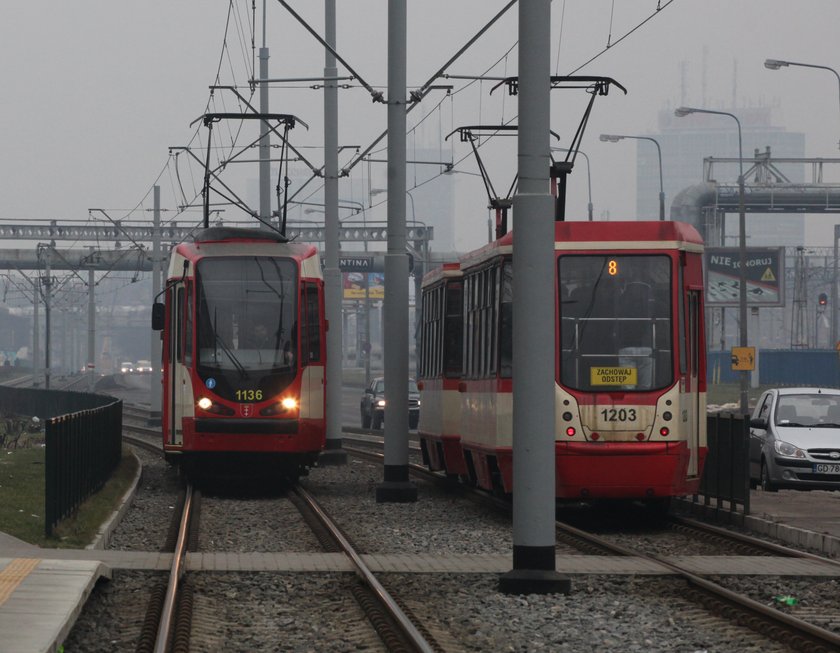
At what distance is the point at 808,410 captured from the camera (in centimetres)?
2355

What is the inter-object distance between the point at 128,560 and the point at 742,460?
6971mm

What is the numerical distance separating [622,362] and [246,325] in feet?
21.6

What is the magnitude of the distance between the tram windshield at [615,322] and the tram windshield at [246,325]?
586 centimetres

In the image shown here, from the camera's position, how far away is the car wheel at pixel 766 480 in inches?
898

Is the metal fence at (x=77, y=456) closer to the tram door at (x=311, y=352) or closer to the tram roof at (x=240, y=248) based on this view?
the tram roof at (x=240, y=248)

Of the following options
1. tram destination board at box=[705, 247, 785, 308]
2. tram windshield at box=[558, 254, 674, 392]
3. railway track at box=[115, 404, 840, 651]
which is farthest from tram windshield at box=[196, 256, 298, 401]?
tram destination board at box=[705, 247, 785, 308]

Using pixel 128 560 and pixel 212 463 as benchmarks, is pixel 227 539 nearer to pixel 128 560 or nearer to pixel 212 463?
pixel 128 560

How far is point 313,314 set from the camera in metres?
22.2

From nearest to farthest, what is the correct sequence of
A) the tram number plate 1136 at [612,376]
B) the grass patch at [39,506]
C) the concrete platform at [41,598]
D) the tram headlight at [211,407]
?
the concrete platform at [41,598], the grass patch at [39,506], the tram number plate 1136 at [612,376], the tram headlight at [211,407]

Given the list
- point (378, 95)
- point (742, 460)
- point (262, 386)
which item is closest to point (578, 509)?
point (742, 460)

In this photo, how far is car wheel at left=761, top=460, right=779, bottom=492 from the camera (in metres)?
22.8

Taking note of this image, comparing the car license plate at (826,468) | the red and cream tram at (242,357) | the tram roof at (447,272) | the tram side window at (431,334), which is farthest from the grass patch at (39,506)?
the car license plate at (826,468)

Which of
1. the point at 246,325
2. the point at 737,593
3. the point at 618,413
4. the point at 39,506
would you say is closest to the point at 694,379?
the point at 618,413

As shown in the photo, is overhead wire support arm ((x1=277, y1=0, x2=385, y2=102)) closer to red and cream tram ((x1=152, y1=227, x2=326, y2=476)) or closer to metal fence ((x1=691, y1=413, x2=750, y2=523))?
red and cream tram ((x1=152, y1=227, x2=326, y2=476))
